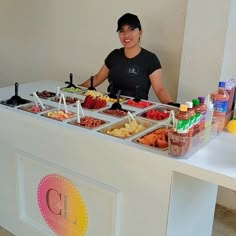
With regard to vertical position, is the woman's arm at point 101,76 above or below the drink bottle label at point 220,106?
below

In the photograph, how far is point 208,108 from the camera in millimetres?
1305

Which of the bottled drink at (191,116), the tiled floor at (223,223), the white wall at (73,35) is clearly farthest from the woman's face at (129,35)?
the tiled floor at (223,223)

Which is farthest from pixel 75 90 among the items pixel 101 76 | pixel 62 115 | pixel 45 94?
pixel 62 115

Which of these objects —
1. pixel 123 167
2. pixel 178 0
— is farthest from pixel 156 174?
pixel 178 0

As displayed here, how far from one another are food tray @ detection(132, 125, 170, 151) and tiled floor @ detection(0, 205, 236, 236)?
998 mm

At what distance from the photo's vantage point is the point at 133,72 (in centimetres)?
221

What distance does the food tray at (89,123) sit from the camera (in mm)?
1464

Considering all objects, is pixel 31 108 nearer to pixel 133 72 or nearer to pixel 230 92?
pixel 133 72

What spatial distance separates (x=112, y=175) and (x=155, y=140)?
0.74 ft

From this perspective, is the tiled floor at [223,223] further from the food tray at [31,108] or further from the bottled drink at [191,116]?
the bottled drink at [191,116]

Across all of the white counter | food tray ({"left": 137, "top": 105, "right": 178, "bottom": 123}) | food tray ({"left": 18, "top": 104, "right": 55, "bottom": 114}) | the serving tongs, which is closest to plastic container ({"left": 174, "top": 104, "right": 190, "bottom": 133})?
the white counter

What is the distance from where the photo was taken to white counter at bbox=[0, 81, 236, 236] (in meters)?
1.21

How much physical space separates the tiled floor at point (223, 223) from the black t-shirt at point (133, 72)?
37.0 inches

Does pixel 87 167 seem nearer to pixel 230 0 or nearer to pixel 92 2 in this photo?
pixel 230 0
